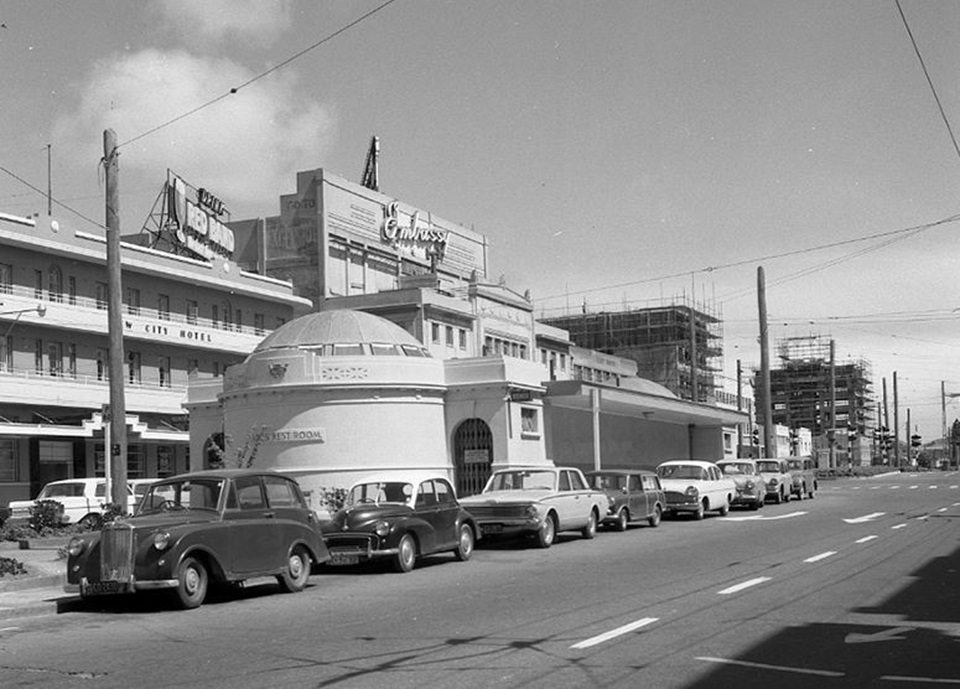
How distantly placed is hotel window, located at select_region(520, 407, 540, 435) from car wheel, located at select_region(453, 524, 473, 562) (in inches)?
557

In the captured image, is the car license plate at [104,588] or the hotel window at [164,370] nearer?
the car license plate at [104,588]

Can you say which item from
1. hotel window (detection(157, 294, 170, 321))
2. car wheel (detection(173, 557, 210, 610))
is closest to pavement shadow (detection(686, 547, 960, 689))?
car wheel (detection(173, 557, 210, 610))

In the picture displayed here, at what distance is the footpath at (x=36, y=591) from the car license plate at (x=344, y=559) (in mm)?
4025

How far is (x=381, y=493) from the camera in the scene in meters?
19.9

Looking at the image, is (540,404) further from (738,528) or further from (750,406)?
(750,406)

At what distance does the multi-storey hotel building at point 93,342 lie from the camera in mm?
48531

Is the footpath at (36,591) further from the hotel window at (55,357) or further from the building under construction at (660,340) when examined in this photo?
the building under construction at (660,340)

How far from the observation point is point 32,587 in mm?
16719

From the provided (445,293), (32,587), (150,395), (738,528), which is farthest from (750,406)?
(32,587)

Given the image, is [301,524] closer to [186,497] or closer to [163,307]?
[186,497]

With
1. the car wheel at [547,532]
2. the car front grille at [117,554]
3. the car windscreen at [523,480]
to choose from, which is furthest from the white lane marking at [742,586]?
the car windscreen at [523,480]

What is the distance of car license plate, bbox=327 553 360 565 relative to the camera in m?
18.3

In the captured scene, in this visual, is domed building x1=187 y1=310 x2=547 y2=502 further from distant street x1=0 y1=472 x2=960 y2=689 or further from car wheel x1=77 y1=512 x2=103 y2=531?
distant street x1=0 y1=472 x2=960 y2=689

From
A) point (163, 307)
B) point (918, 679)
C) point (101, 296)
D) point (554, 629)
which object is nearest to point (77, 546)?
point (554, 629)
